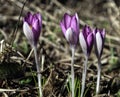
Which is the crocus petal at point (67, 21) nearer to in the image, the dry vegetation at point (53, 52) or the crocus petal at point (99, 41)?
the crocus petal at point (99, 41)

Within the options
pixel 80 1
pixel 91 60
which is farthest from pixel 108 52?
pixel 80 1

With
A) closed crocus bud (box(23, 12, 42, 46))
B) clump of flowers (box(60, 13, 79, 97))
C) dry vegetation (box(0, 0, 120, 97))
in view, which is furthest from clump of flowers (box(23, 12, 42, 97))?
dry vegetation (box(0, 0, 120, 97))

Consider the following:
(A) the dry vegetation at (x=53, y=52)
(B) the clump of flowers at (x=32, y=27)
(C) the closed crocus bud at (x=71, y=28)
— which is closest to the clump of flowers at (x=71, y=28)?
(C) the closed crocus bud at (x=71, y=28)

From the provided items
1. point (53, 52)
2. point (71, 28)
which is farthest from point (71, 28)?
point (53, 52)

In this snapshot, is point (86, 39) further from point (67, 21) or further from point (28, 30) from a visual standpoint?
point (28, 30)

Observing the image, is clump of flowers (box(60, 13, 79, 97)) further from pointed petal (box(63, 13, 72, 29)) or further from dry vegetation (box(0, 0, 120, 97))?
dry vegetation (box(0, 0, 120, 97))
